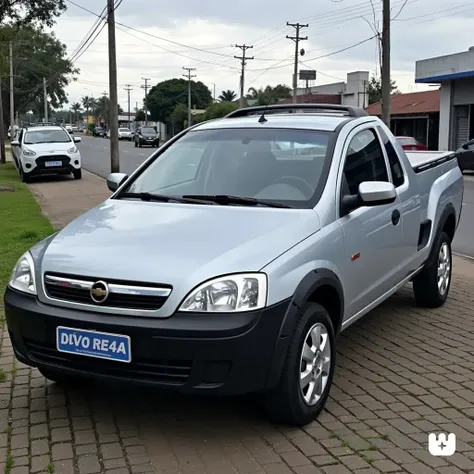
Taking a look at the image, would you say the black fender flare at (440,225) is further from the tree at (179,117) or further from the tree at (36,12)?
the tree at (179,117)

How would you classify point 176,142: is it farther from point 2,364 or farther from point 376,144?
point 2,364

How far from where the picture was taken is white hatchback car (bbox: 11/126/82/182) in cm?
2066

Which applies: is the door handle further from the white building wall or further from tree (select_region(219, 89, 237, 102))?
tree (select_region(219, 89, 237, 102))

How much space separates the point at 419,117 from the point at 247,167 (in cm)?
3569

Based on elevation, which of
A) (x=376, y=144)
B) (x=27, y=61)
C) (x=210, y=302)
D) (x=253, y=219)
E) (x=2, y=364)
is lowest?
(x=2, y=364)

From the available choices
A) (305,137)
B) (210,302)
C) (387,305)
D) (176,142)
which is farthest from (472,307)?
(210,302)

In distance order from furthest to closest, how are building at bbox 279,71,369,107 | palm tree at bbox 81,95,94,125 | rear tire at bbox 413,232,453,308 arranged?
palm tree at bbox 81,95,94,125 < building at bbox 279,71,369,107 < rear tire at bbox 413,232,453,308

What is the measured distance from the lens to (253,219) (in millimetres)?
3990

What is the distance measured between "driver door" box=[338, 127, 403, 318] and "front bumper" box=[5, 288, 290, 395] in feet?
3.28

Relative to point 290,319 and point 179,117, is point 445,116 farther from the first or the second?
point 179,117

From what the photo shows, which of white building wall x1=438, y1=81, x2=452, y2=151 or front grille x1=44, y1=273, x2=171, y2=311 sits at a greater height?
white building wall x1=438, y1=81, x2=452, y2=151

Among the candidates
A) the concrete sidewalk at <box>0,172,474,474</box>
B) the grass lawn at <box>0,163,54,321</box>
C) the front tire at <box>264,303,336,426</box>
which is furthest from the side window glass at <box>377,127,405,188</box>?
the grass lawn at <box>0,163,54,321</box>

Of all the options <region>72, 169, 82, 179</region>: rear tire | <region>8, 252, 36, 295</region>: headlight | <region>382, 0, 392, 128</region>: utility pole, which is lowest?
<region>72, 169, 82, 179</region>: rear tire

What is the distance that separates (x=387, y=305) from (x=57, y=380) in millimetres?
3352
